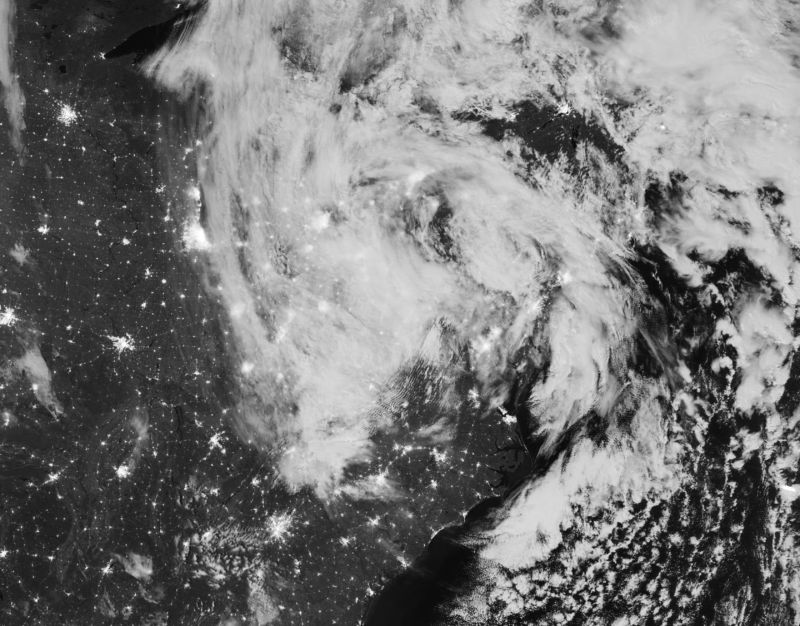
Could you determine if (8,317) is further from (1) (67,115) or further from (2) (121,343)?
(1) (67,115)

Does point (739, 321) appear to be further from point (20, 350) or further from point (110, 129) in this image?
point (20, 350)

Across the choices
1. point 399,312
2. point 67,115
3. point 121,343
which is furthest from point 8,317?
point 399,312

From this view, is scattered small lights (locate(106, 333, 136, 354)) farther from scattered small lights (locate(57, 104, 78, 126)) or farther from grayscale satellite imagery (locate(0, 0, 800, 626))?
scattered small lights (locate(57, 104, 78, 126))

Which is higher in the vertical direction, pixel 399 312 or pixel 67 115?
pixel 67 115

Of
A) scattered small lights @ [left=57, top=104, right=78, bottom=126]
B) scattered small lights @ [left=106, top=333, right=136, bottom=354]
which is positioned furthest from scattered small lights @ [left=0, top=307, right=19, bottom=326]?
scattered small lights @ [left=57, top=104, right=78, bottom=126]

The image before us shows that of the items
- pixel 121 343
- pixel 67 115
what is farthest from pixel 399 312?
pixel 67 115

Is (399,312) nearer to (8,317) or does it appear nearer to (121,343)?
(121,343)

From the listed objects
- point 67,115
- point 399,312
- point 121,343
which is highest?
point 67,115

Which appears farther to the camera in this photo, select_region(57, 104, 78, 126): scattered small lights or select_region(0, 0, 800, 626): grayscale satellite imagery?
select_region(57, 104, 78, 126): scattered small lights

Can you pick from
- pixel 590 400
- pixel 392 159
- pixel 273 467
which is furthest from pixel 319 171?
pixel 590 400

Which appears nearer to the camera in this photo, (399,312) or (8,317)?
(399,312)
